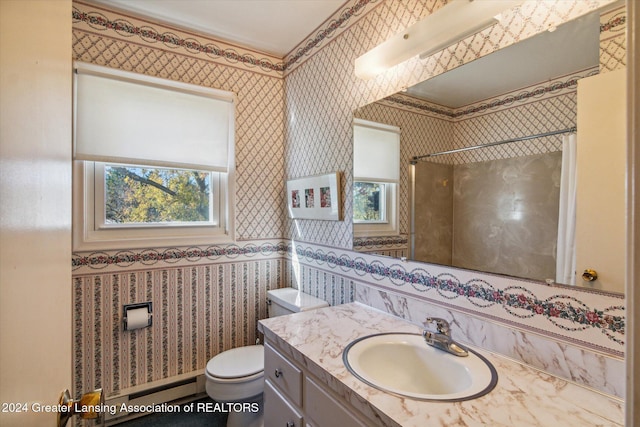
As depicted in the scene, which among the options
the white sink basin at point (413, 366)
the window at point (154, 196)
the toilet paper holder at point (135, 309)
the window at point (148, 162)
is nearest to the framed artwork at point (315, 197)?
the window at point (148, 162)

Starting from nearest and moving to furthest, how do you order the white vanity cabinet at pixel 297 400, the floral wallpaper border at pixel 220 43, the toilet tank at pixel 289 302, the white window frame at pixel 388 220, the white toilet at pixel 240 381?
the white vanity cabinet at pixel 297 400
the white window frame at pixel 388 220
the white toilet at pixel 240 381
the floral wallpaper border at pixel 220 43
the toilet tank at pixel 289 302

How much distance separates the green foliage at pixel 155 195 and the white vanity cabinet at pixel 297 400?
127cm

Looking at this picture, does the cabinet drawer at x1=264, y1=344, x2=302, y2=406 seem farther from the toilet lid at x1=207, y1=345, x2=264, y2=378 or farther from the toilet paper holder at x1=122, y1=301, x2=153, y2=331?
the toilet paper holder at x1=122, y1=301, x2=153, y2=331

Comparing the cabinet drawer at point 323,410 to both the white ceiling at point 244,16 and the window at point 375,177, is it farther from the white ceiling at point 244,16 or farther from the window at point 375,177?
the white ceiling at point 244,16

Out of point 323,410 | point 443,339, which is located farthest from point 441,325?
point 323,410

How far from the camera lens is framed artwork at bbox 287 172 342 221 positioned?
1854 millimetres

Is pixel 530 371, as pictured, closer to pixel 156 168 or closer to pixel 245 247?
pixel 245 247

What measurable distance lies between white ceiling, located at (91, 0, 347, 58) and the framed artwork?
3.35ft

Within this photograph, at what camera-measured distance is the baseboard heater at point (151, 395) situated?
6.09 ft

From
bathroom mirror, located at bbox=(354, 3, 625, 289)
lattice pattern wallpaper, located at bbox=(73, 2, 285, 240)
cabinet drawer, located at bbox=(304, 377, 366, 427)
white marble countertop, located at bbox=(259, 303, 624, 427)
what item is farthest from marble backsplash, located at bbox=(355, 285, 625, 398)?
lattice pattern wallpaper, located at bbox=(73, 2, 285, 240)

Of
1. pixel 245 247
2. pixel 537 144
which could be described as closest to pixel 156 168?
pixel 245 247

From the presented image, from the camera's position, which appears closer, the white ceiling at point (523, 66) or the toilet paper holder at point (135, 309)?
the white ceiling at point (523, 66)

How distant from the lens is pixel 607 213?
83 cm

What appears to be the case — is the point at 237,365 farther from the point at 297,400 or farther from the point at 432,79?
the point at 432,79
